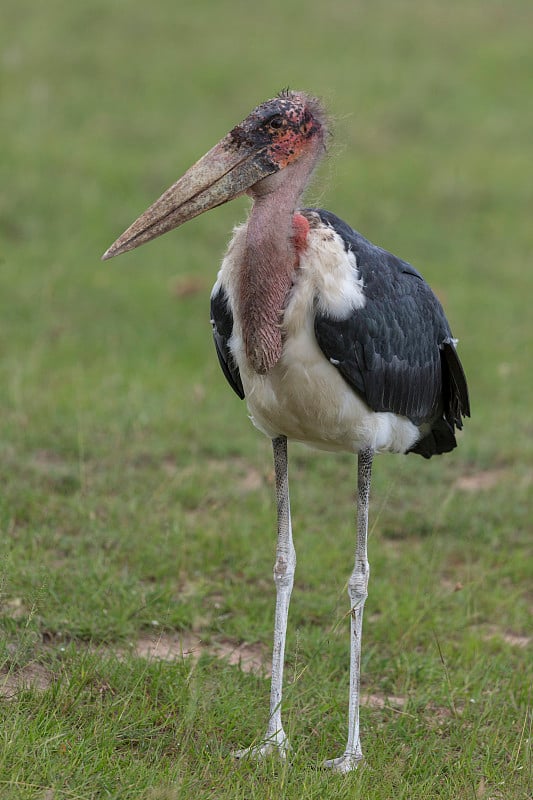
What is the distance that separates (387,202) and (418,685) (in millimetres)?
7392

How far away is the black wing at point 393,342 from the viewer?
3893 millimetres

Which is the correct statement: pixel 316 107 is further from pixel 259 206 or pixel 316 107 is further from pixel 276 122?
pixel 259 206

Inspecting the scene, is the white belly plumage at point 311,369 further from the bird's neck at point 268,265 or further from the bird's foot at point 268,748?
the bird's foot at point 268,748

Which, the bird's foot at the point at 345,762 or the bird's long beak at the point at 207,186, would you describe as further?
the bird's foot at the point at 345,762

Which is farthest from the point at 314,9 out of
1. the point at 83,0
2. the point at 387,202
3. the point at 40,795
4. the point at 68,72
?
the point at 40,795

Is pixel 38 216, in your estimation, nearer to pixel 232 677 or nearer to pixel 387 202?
pixel 387 202

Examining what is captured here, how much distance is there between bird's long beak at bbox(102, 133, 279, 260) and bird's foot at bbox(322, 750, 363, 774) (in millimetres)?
1882

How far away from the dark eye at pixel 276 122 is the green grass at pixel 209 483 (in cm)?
28

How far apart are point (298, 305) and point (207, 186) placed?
0.50 meters

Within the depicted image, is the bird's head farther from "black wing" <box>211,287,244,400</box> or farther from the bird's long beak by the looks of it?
"black wing" <box>211,287,244,400</box>

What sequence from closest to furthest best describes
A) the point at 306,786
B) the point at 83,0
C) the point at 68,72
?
1. the point at 306,786
2. the point at 68,72
3. the point at 83,0

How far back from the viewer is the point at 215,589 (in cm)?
515

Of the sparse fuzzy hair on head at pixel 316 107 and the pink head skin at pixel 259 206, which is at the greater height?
the sparse fuzzy hair on head at pixel 316 107

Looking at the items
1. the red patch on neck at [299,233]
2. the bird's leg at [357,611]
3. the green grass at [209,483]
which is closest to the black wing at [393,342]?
the red patch on neck at [299,233]
